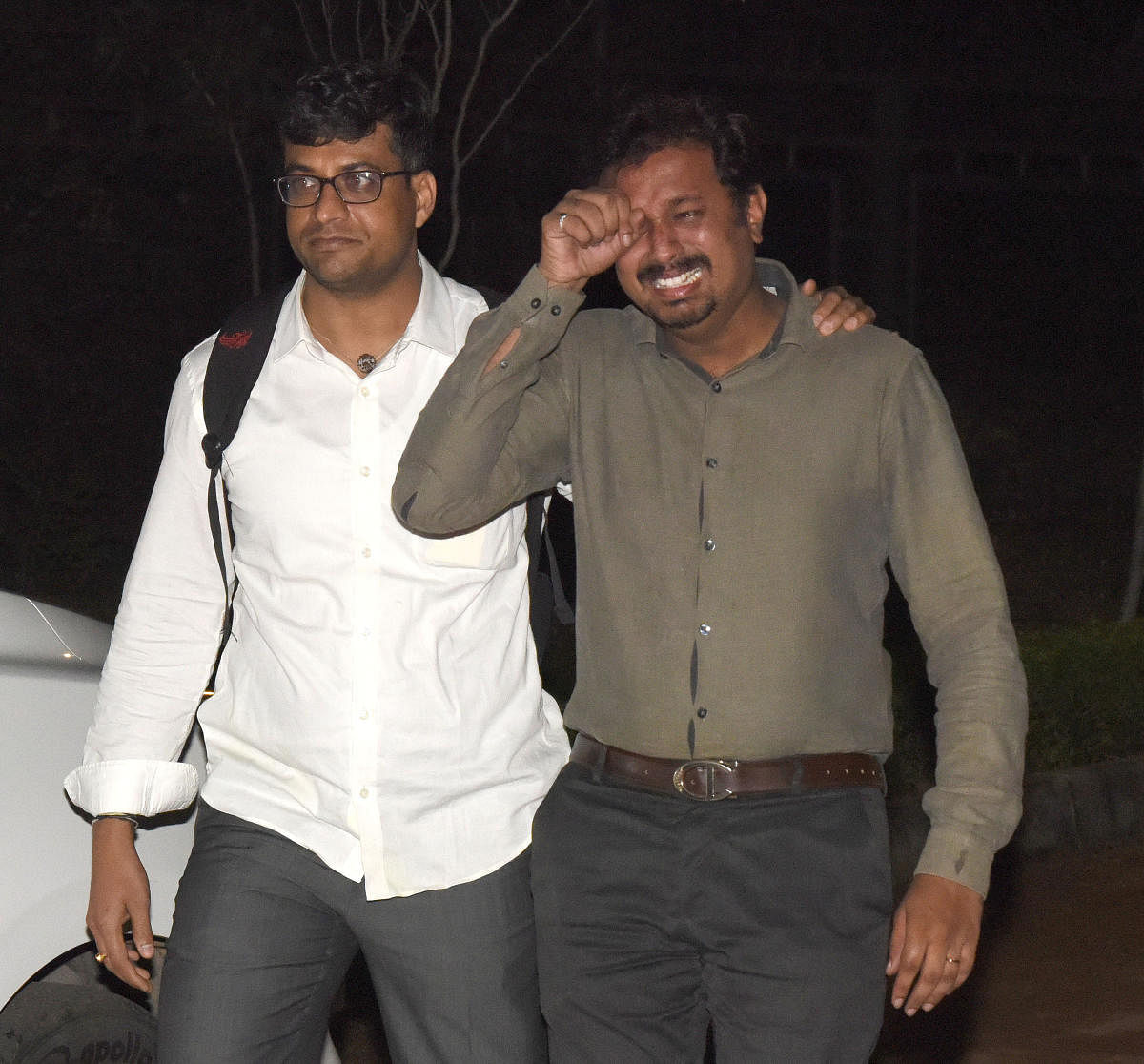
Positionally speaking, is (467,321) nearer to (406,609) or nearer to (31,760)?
(406,609)

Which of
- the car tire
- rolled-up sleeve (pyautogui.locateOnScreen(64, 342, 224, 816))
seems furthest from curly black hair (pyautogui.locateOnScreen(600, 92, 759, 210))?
the car tire

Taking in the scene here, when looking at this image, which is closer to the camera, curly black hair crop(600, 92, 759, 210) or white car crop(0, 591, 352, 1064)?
curly black hair crop(600, 92, 759, 210)

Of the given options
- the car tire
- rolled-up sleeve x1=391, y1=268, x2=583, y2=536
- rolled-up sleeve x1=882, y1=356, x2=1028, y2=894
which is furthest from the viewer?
the car tire

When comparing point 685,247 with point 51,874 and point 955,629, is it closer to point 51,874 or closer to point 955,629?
point 955,629

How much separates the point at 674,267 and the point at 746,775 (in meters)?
0.79

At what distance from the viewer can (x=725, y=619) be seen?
278 cm

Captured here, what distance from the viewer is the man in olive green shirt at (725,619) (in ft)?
8.88

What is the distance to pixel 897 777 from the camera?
6.91 meters

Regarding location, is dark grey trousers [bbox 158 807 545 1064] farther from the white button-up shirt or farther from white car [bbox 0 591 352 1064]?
white car [bbox 0 591 352 1064]

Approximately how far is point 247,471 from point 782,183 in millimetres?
14071

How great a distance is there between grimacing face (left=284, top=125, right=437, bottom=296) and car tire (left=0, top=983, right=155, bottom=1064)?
1295 mm

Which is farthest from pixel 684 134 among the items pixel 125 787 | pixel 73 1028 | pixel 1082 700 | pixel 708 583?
pixel 1082 700

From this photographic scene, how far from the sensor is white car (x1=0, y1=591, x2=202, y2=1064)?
3018mm

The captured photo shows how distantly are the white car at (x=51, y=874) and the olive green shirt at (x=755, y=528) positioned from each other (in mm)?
788
